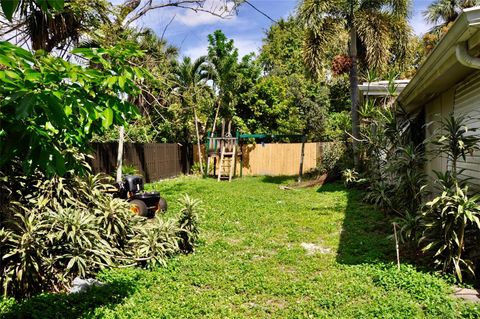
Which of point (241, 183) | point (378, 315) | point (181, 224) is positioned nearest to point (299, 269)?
point (378, 315)

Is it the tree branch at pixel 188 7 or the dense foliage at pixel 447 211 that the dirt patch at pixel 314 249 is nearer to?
the dense foliage at pixel 447 211

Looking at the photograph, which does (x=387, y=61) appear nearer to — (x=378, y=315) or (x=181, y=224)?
(x=181, y=224)

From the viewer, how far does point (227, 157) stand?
16.0m

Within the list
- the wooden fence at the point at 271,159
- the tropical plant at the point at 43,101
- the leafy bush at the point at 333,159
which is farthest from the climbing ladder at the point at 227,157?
the tropical plant at the point at 43,101

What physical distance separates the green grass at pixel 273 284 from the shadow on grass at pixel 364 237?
0.6 inches

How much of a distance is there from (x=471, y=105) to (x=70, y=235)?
16.7 feet

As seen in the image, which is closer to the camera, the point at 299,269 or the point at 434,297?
the point at 434,297

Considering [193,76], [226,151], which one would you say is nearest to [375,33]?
[226,151]

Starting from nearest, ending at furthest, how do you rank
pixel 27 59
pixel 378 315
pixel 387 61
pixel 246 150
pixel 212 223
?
1. pixel 27 59
2. pixel 378 315
3. pixel 212 223
4. pixel 387 61
5. pixel 246 150

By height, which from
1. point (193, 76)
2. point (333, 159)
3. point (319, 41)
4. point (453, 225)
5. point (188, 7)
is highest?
point (188, 7)

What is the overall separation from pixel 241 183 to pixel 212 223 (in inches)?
268

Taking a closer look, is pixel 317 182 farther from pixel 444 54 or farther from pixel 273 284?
pixel 444 54

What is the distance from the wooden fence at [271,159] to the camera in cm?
1634

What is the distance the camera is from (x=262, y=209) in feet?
27.7
